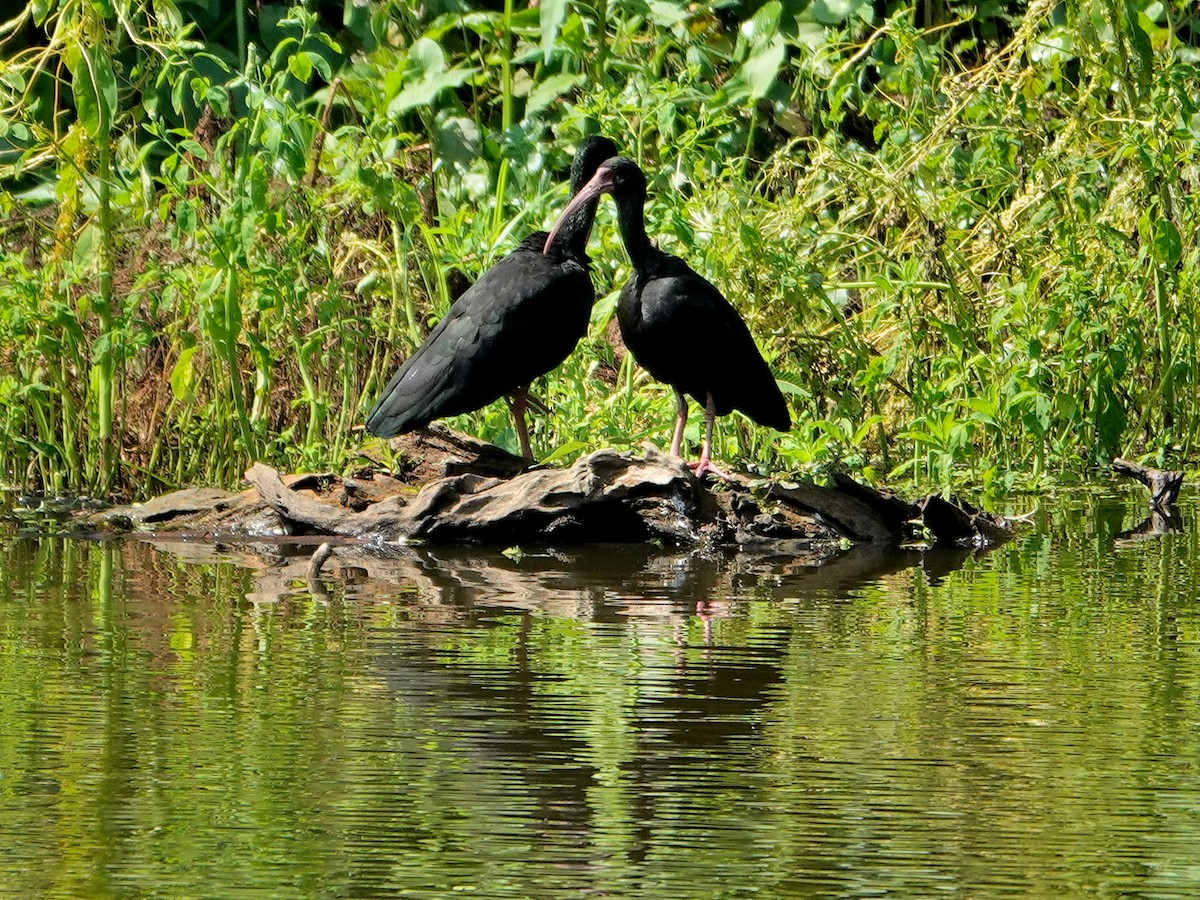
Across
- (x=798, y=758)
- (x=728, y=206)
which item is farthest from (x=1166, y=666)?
(x=728, y=206)

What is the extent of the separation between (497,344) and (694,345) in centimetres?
67

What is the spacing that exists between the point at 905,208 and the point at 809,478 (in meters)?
2.63

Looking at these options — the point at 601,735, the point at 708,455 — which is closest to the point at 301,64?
the point at 708,455

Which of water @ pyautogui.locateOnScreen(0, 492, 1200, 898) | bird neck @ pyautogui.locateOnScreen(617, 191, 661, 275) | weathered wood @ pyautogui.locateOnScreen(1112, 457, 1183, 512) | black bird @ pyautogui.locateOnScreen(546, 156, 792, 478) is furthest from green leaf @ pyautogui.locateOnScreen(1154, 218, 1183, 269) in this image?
water @ pyautogui.locateOnScreen(0, 492, 1200, 898)

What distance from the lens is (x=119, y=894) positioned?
238 centimetres

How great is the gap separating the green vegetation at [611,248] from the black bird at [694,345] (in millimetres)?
180

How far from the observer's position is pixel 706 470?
6.25 m

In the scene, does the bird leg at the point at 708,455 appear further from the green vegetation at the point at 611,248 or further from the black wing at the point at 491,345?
the black wing at the point at 491,345

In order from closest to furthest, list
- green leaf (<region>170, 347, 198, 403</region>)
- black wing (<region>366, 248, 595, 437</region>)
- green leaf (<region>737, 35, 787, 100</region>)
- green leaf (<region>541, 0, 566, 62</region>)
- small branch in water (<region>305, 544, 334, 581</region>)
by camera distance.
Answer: small branch in water (<region>305, 544, 334, 581</region>), black wing (<region>366, 248, 595, 437</region>), green leaf (<region>170, 347, 198, 403</region>), green leaf (<region>541, 0, 566, 62</region>), green leaf (<region>737, 35, 787, 100</region>)

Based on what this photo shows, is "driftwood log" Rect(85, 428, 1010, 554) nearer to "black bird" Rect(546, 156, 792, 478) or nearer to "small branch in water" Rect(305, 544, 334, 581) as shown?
"black bird" Rect(546, 156, 792, 478)

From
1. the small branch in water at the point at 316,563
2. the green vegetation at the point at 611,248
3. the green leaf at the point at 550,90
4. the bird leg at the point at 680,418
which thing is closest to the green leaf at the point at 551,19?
the green vegetation at the point at 611,248

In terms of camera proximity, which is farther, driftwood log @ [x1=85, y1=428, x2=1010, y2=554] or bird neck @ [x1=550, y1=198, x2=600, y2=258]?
bird neck @ [x1=550, y1=198, x2=600, y2=258]

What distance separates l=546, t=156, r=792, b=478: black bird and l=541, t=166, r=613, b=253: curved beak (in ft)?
0.93

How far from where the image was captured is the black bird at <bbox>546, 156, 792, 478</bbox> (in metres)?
6.40
